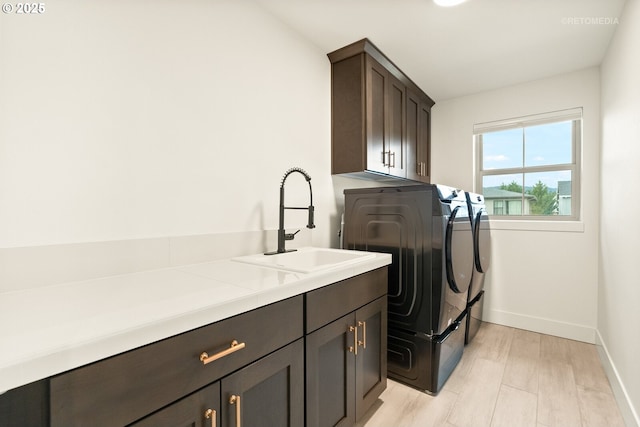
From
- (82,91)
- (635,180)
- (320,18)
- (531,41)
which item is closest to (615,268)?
(635,180)

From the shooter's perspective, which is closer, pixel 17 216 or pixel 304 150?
pixel 17 216

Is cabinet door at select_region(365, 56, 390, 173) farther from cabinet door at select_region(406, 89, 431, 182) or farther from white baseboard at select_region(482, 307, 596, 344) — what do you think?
white baseboard at select_region(482, 307, 596, 344)

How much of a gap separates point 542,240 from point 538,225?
0.49 ft

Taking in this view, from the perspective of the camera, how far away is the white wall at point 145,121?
98 cm

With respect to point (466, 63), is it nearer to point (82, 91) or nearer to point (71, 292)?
point (82, 91)

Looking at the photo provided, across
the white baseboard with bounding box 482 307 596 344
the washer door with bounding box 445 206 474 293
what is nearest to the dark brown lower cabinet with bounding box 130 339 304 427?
the washer door with bounding box 445 206 474 293

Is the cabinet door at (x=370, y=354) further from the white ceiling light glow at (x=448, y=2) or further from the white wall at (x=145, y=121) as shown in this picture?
the white ceiling light glow at (x=448, y=2)

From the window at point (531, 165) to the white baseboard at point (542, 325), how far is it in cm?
99

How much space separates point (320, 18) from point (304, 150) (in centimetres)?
84

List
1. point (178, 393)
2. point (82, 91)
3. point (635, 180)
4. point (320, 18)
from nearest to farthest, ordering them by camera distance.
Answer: point (178, 393) < point (82, 91) < point (635, 180) < point (320, 18)

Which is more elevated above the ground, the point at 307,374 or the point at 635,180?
the point at 635,180

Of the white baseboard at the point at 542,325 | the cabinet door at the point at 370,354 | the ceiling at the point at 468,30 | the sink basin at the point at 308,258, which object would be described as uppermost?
the ceiling at the point at 468,30

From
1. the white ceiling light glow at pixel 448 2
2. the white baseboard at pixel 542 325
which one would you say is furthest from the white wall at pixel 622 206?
the white ceiling light glow at pixel 448 2

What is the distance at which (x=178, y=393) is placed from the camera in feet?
2.41
